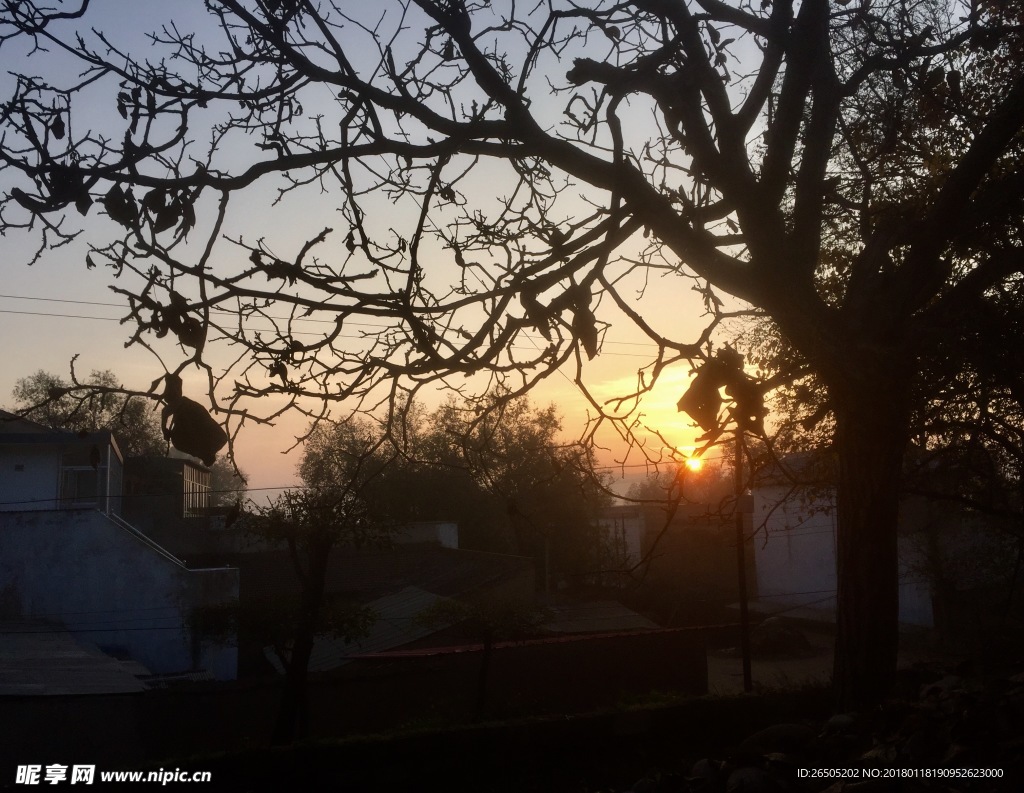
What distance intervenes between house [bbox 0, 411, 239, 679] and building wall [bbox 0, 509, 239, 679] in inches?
0.9

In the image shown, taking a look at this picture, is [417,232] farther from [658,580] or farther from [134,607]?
[658,580]

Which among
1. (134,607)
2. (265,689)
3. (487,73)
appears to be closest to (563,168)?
(487,73)

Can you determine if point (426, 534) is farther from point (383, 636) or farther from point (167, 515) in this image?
point (167, 515)

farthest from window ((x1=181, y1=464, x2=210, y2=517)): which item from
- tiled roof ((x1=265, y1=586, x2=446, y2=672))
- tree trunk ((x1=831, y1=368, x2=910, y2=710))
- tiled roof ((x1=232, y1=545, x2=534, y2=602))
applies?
tree trunk ((x1=831, y1=368, x2=910, y2=710))

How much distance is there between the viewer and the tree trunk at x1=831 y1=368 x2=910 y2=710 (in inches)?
171

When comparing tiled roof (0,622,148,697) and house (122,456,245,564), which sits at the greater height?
house (122,456,245,564)

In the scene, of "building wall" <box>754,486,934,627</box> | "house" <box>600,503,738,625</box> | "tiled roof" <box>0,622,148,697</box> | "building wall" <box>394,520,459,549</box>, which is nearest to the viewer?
"tiled roof" <box>0,622,148,697</box>

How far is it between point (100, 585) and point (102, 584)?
0.18ft

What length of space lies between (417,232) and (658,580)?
3263cm

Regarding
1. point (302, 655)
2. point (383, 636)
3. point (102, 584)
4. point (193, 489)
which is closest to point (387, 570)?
point (383, 636)

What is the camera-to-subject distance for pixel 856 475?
4422mm

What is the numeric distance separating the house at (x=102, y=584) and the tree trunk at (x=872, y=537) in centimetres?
1913

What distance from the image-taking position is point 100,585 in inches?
841

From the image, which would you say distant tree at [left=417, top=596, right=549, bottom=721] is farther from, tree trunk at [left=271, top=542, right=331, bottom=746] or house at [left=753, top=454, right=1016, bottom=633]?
house at [left=753, top=454, right=1016, bottom=633]
